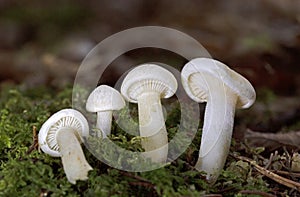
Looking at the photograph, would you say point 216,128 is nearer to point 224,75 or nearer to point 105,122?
point 224,75

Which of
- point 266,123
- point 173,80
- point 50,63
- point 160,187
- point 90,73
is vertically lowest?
point 50,63

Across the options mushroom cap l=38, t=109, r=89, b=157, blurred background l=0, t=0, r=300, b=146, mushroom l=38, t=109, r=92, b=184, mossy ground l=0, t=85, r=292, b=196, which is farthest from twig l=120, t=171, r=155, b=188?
blurred background l=0, t=0, r=300, b=146

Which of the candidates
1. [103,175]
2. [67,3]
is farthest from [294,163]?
[67,3]

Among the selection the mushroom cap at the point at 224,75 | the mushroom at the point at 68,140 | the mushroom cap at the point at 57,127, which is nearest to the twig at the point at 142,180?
the mushroom at the point at 68,140

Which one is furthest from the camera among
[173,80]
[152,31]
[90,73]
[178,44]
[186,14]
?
[186,14]

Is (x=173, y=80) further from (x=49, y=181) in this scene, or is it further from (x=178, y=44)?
(x=178, y=44)

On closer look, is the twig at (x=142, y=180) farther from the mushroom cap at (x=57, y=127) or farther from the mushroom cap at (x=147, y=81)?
the mushroom cap at (x=147, y=81)
